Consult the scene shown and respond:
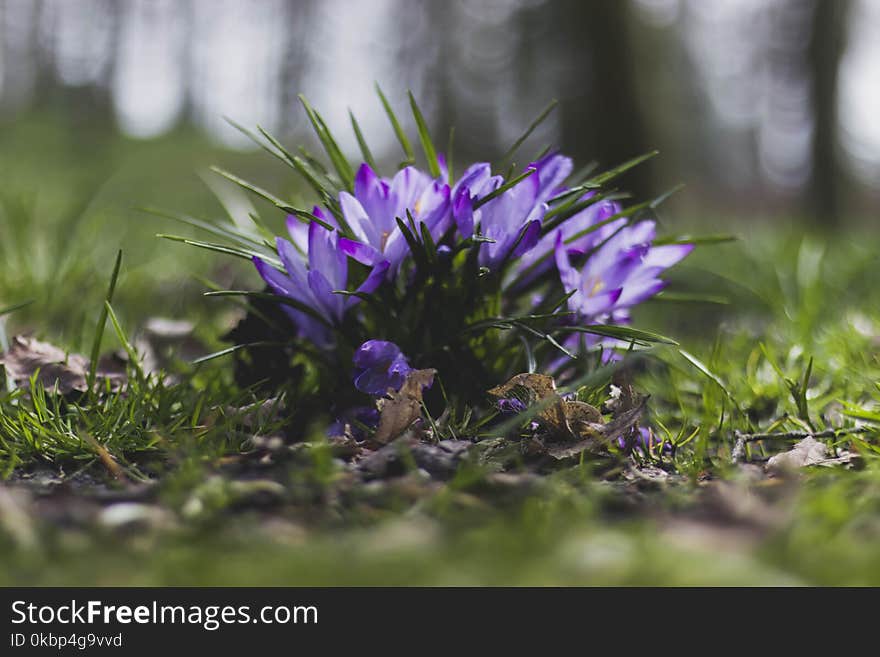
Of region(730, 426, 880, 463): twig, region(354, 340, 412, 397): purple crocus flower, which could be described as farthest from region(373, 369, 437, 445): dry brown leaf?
region(730, 426, 880, 463): twig

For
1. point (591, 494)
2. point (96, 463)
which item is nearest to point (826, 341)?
point (591, 494)

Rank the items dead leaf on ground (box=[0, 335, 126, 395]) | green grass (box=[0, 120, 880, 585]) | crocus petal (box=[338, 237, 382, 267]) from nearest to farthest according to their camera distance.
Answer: green grass (box=[0, 120, 880, 585]) → crocus petal (box=[338, 237, 382, 267]) → dead leaf on ground (box=[0, 335, 126, 395])

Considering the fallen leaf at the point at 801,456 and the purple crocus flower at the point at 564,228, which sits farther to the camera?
the purple crocus flower at the point at 564,228

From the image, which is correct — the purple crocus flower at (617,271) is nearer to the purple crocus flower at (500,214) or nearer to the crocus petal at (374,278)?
the purple crocus flower at (500,214)

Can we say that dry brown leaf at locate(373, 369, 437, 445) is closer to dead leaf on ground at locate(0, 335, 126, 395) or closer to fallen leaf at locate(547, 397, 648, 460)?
fallen leaf at locate(547, 397, 648, 460)

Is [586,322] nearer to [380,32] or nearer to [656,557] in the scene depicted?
[656,557]

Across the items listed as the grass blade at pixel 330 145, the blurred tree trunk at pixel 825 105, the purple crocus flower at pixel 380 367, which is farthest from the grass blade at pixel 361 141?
the blurred tree trunk at pixel 825 105
